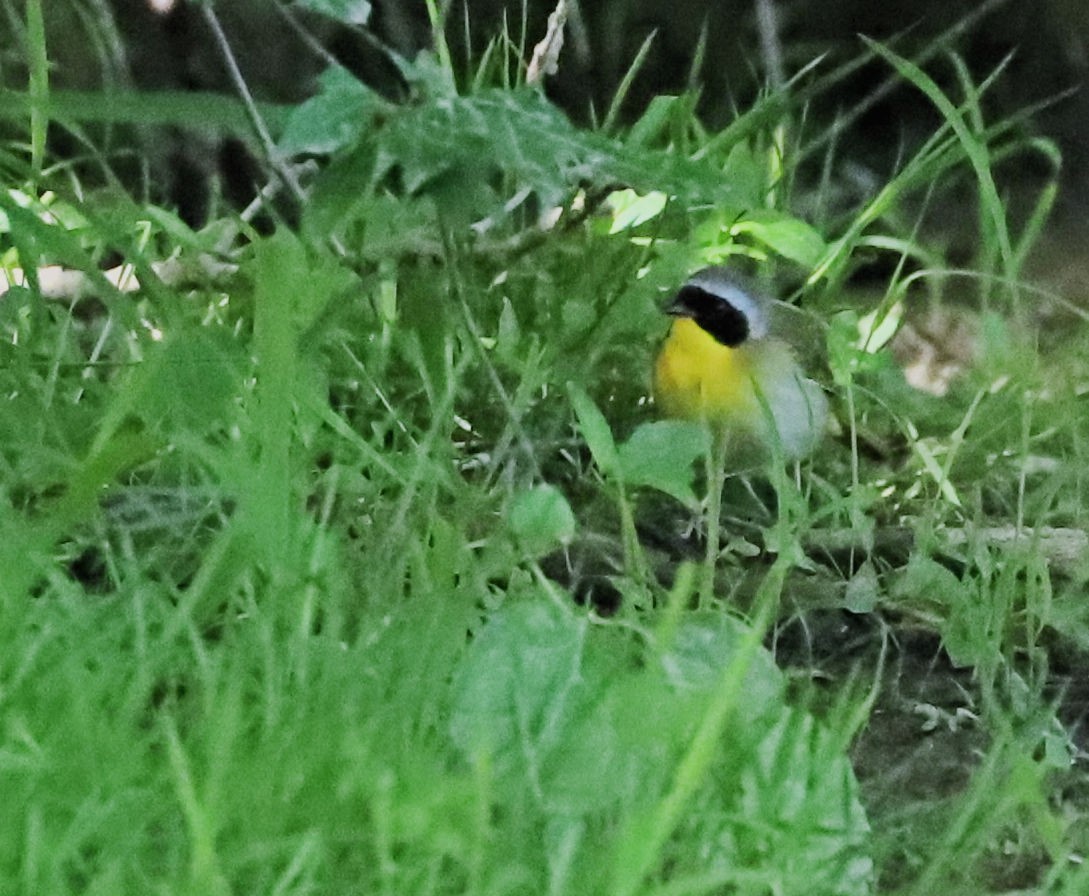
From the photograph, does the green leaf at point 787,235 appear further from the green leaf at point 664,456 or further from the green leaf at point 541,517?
the green leaf at point 541,517

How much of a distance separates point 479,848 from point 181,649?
1.06 feet

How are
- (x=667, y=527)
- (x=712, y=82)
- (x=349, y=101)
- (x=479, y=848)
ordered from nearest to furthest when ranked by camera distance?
(x=479, y=848) → (x=349, y=101) → (x=667, y=527) → (x=712, y=82)

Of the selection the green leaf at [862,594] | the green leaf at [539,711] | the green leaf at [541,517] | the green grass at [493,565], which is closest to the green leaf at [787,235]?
the green grass at [493,565]

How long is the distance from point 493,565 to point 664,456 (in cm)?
19

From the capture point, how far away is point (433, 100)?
1.00 meters

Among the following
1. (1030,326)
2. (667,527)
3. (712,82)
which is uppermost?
(712,82)

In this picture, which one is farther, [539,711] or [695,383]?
[695,383]

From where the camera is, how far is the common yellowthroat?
1.55 m

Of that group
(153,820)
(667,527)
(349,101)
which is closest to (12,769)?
(153,820)

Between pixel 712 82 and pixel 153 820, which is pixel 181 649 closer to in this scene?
pixel 153 820

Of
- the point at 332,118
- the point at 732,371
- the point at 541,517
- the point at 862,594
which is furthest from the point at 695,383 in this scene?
the point at 332,118

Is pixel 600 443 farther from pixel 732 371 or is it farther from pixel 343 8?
pixel 732 371

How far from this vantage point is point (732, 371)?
1700mm

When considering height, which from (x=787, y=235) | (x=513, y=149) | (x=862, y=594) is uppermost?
(x=513, y=149)
